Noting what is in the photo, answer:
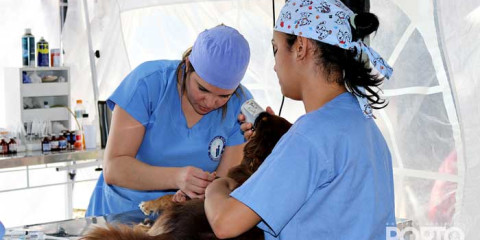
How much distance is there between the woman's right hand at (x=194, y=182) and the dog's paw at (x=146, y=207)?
192mm

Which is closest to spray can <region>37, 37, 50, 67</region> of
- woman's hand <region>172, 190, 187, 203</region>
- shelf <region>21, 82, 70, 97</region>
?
shelf <region>21, 82, 70, 97</region>

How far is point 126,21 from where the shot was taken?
16.4 ft

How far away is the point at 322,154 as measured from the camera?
1.43 metres

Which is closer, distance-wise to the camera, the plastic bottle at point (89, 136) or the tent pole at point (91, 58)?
the plastic bottle at point (89, 136)

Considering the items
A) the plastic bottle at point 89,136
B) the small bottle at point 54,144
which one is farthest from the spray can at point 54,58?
the small bottle at point 54,144

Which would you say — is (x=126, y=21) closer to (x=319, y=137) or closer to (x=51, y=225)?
(x=51, y=225)

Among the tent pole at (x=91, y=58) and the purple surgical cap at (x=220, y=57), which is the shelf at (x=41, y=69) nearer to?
the tent pole at (x=91, y=58)

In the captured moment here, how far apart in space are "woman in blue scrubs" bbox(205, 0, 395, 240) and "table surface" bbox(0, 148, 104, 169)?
10.3 feet

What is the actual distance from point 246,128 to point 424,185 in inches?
52.0

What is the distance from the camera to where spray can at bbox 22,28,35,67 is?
16.5 feet

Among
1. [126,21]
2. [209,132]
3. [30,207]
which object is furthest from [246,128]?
[30,207]

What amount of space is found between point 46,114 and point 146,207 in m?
2.95

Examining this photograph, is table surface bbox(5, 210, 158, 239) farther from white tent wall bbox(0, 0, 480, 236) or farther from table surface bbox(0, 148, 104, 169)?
table surface bbox(0, 148, 104, 169)

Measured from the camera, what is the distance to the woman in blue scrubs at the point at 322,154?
143cm
